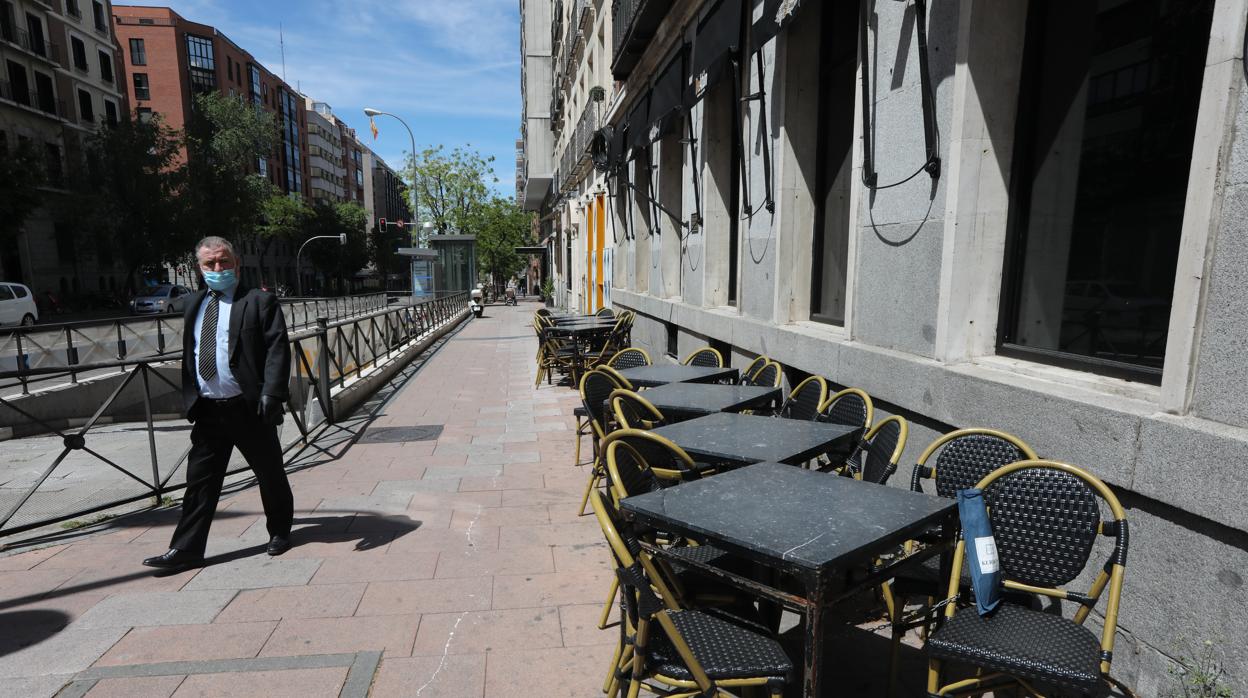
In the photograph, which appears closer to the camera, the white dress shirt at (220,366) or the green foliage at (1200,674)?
the green foliage at (1200,674)

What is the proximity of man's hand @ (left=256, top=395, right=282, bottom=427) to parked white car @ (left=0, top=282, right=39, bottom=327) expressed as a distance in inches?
933

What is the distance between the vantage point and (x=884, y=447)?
320 centimetres

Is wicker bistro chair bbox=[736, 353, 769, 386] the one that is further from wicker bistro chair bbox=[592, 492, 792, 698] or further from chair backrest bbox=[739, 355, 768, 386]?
wicker bistro chair bbox=[592, 492, 792, 698]

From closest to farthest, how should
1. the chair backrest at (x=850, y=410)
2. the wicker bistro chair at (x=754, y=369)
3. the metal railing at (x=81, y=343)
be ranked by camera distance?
1. the chair backrest at (x=850, y=410)
2. the wicker bistro chair at (x=754, y=369)
3. the metal railing at (x=81, y=343)

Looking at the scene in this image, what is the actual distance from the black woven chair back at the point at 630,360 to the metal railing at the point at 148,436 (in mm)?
2991

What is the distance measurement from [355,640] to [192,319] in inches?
85.6

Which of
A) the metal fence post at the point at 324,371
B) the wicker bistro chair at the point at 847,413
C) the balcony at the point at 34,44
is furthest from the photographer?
the balcony at the point at 34,44

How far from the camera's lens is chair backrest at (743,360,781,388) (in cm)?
516

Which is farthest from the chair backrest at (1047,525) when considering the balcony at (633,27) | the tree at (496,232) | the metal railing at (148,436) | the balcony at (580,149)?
the tree at (496,232)

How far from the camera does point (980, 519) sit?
2.19 metres

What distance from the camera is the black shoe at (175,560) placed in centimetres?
379

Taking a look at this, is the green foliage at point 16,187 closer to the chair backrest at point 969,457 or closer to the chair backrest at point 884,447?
the chair backrest at point 884,447

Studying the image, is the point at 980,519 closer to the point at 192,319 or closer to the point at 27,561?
the point at 192,319

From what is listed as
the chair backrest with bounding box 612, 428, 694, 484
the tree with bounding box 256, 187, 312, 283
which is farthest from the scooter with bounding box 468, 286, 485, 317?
the tree with bounding box 256, 187, 312, 283
